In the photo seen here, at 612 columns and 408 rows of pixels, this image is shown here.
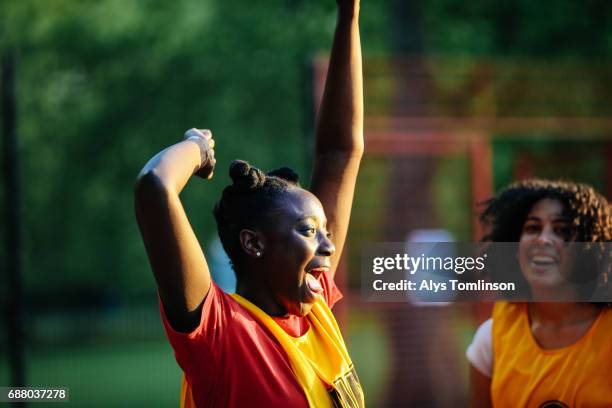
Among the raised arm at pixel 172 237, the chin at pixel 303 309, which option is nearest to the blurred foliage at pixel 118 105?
the chin at pixel 303 309

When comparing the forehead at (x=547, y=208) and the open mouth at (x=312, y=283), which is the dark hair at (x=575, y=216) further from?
the open mouth at (x=312, y=283)

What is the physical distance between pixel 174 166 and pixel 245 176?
371mm

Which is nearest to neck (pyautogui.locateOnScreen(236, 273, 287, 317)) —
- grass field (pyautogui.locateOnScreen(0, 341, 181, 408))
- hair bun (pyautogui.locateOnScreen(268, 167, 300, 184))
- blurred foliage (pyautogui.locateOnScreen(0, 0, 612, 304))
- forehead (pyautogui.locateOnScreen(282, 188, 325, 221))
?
forehead (pyautogui.locateOnScreen(282, 188, 325, 221))

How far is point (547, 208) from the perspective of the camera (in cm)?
339

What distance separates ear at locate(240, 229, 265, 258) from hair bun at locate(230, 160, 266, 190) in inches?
5.1

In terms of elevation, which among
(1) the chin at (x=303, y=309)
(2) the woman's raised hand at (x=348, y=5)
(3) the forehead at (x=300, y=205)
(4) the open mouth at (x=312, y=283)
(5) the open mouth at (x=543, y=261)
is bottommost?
(1) the chin at (x=303, y=309)

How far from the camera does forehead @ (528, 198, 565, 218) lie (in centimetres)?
337

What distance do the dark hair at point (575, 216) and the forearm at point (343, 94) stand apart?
2.80 ft

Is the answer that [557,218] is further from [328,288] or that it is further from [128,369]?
[128,369]

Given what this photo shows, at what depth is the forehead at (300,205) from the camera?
8.36 feet

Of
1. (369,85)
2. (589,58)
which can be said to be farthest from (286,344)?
(589,58)

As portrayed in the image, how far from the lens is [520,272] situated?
11.0ft

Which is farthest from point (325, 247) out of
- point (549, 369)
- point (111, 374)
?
point (111, 374)

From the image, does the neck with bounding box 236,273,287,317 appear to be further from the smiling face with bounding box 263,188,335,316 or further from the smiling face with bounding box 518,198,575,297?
the smiling face with bounding box 518,198,575,297
